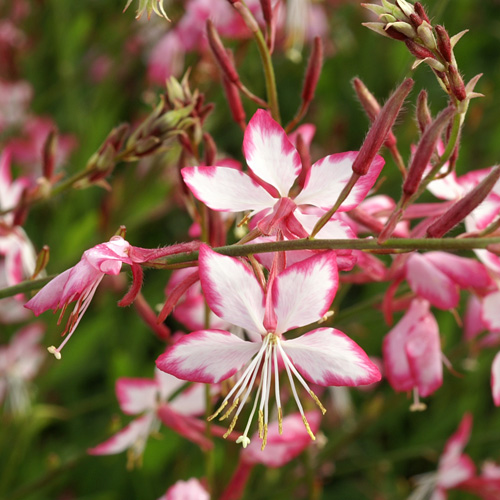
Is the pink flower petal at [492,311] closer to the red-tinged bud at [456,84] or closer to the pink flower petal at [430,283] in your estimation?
the pink flower petal at [430,283]

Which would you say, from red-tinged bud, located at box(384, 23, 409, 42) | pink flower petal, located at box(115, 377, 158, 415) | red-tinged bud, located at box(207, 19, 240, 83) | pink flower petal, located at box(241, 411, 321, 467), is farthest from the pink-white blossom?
red-tinged bud, located at box(384, 23, 409, 42)

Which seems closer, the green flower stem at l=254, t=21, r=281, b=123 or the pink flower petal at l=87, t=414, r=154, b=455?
the green flower stem at l=254, t=21, r=281, b=123

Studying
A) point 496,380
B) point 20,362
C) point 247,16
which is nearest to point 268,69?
point 247,16

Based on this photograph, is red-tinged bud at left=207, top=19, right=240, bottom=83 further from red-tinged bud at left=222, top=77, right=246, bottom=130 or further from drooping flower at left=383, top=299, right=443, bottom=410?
drooping flower at left=383, top=299, right=443, bottom=410

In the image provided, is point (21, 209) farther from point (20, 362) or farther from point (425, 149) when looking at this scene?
point (20, 362)

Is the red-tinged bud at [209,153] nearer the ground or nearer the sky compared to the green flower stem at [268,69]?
nearer the ground

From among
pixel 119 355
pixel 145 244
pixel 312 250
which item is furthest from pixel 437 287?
pixel 145 244

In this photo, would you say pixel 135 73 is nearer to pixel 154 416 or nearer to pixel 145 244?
pixel 145 244

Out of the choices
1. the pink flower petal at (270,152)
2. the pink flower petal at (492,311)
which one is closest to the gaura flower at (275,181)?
the pink flower petal at (270,152)

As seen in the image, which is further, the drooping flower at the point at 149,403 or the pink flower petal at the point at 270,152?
the drooping flower at the point at 149,403
